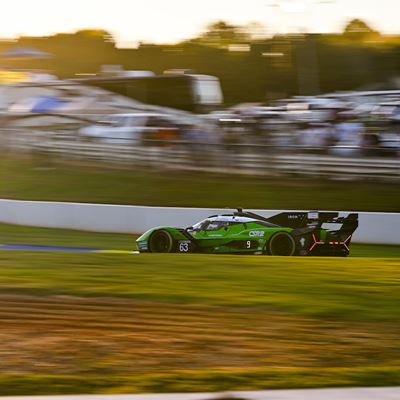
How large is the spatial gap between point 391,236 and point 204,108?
9.60 meters

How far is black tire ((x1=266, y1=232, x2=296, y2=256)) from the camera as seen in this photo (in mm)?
11015

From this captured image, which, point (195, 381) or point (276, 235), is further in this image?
point (276, 235)

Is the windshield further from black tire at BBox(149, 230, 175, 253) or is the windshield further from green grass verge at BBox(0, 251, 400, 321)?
green grass verge at BBox(0, 251, 400, 321)

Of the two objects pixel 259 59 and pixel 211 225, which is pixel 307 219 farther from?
pixel 259 59

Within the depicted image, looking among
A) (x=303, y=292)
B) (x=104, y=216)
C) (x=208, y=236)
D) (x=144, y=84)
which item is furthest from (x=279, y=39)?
(x=303, y=292)

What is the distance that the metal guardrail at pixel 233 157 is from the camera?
16859 millimetres

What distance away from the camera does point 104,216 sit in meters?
16.5

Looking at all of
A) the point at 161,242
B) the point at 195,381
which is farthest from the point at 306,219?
the point at 195,381

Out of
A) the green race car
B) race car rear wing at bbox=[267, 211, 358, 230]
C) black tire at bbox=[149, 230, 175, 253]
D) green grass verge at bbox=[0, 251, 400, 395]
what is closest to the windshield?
the green race car

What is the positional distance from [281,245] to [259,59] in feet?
72.0

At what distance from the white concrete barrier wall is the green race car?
10.2 ft

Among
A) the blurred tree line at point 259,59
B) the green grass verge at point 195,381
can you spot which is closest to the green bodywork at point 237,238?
the green grass verge at point 195,381

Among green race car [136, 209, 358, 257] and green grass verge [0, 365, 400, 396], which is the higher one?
green grass verge [0, 365, 400, 396]

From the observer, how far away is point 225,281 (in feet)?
25.3
